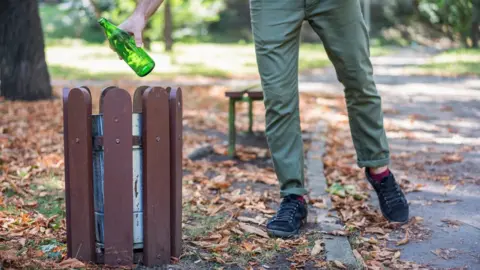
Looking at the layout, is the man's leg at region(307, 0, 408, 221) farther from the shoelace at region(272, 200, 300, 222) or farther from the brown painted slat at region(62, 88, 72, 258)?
the brown painted slat at region(62, 88, 72, 258)

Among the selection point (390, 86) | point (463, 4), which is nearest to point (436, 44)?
point (463, 4)

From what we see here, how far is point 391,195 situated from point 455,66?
13103 millimetres

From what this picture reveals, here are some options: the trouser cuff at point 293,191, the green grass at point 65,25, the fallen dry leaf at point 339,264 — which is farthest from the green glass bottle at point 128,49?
the green grass at point 65,25

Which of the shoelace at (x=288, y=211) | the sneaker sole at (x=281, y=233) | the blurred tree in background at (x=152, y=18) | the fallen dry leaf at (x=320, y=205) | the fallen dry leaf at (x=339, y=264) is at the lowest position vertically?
the fallen dry leaf at (x=339, y=264)

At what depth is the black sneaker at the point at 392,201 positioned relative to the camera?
3.72m

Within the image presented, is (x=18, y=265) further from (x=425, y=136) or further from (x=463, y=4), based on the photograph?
(x=463, y=4)

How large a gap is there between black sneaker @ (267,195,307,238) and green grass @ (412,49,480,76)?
11633 millimetres

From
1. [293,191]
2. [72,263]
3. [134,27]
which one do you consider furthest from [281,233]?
[134,27]

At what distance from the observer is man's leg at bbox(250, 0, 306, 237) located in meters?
3.39

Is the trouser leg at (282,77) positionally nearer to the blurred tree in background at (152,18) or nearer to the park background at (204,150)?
the park background at (204,150)

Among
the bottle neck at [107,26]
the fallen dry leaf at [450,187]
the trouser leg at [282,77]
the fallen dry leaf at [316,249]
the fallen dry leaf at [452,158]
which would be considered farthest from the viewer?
the fallen dry leaf at [452,158]

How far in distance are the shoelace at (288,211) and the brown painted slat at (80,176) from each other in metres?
1.04

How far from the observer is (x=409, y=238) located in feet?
11.6

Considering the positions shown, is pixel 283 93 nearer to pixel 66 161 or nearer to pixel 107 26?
pixel 107 26
